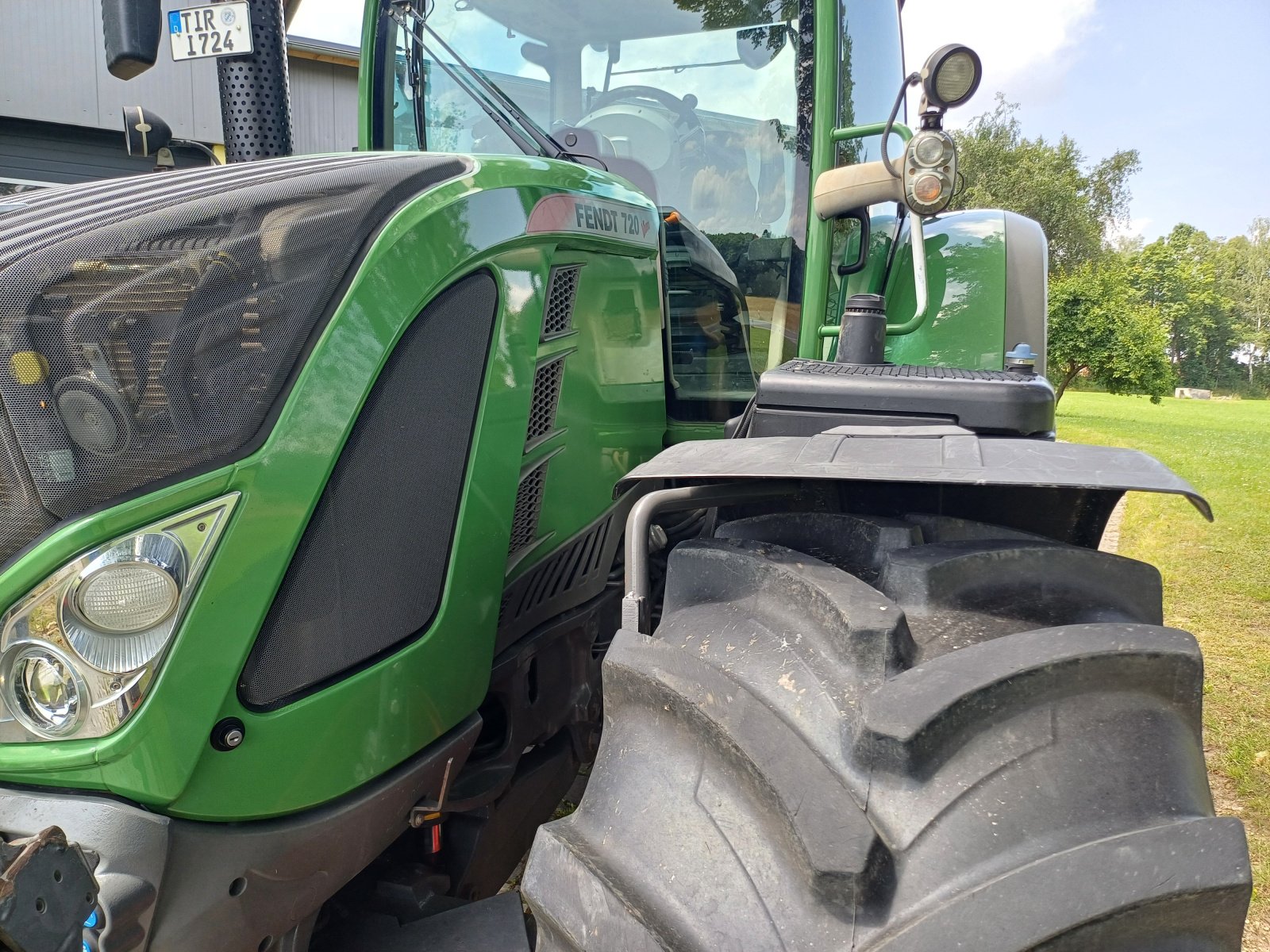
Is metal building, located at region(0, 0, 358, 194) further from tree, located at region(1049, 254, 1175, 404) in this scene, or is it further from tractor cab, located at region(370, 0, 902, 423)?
tree, located at region(1049, 254, 1175, 404)

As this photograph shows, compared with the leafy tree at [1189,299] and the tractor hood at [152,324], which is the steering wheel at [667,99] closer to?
the tractor hood at [152,324]

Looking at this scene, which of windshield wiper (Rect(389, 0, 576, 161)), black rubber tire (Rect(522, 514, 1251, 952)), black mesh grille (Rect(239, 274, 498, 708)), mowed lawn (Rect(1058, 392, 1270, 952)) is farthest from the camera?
mowed lawn (Rect(1058, 392, 1270, 952))

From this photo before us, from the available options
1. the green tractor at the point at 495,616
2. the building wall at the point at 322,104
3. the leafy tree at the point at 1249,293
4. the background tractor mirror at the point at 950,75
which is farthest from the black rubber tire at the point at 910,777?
the leafy tree at the point at 1249,293

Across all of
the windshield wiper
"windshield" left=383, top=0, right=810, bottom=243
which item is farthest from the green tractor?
"windshield" left=383, top=0, right=810, bottom=243

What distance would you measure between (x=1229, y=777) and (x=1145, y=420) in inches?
894

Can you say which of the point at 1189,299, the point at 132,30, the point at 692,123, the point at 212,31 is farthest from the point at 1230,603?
the point at 1189,299

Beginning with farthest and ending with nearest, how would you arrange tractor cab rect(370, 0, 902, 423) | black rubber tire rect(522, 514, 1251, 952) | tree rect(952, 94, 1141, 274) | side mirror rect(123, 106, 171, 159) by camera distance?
tree rect(952, 94, 1141, 274)
tractor cab rect(370, 0, 902, 423)
side mirror rect(123, 106, 171, 159)
black rubber tire rect(522, 514, 1251, 952)

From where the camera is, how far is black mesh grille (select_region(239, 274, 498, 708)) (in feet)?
3.88

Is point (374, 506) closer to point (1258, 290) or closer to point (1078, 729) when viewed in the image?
point (1078, 729)

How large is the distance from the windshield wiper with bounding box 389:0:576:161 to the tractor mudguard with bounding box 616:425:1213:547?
0.93 metres

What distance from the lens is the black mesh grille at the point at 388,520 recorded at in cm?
118

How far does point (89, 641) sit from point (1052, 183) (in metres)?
41.8

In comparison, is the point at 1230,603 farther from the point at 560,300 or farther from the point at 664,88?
the point at 560,300

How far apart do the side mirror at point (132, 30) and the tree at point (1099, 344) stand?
915 inches
